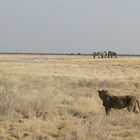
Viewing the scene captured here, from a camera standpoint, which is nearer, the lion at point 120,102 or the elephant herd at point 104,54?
the lion at point 120,102

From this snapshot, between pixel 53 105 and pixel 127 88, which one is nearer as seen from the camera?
pixel 53 105

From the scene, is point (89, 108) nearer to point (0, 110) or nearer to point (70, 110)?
point (70, 110)

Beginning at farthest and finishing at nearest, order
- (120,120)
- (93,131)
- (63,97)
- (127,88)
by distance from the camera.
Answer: (127,88) → (63,97) → (120,120) → (93,131)

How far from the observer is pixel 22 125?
13.1 metres

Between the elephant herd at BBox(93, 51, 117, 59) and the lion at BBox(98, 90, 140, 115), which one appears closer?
the lion at BBox(98, 90, 140, 115)

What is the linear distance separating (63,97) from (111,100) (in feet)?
16.1

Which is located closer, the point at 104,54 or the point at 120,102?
the point at 120,102

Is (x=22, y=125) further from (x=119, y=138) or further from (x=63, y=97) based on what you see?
(x=63, y=97)

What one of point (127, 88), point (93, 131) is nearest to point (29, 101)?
point (93, 131)

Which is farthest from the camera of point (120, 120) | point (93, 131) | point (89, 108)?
point (89, 108)

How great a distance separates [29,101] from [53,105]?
89 cm

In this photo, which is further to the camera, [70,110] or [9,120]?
[70,110]

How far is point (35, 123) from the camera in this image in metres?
13.3

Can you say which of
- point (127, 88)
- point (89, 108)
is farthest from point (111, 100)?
point (127, 88)
